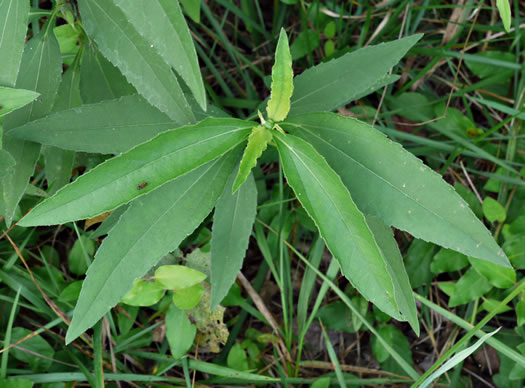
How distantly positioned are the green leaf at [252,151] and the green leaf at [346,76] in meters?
0.34

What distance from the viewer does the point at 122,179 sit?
1.22m

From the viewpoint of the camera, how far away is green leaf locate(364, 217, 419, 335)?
4.79ft

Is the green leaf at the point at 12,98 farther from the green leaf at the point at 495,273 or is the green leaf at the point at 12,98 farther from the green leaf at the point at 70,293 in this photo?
the green leaf at the point at 495,273

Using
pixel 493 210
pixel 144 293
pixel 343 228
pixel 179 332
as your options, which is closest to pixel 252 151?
pixel 343 228

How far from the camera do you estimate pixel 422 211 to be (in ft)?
4.25

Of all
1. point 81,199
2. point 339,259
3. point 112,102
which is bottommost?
point 339,259

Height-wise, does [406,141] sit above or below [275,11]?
below

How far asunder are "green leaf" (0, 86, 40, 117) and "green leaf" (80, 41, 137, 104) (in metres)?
0.33

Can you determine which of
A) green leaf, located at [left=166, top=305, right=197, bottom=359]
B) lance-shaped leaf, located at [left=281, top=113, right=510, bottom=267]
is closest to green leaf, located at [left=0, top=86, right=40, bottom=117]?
lance-shaped leaf, located at [left=281, top=113, right=510, bottom=267]

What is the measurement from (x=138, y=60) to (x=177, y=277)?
2.67ft

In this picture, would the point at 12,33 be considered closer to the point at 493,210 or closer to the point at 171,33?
the point at 171,33

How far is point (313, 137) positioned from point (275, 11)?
1137 millimetres

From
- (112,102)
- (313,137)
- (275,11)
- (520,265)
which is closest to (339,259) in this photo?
(313,137)

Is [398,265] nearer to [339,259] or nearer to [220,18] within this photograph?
[339,259]
